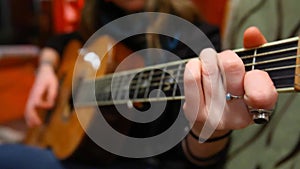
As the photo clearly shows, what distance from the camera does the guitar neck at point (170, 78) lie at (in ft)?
1.63

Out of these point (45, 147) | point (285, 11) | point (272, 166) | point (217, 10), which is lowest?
point (45, 147)

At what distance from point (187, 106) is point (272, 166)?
0.24m

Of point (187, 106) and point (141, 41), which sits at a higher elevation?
point (141, 41)

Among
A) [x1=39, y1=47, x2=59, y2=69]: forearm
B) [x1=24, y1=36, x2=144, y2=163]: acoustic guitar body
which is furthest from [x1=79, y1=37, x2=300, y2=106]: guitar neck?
[x1=39, y1=47, x2=59, y2=69]: forearm

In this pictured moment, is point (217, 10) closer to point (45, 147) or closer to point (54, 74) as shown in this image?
point (54, 74)

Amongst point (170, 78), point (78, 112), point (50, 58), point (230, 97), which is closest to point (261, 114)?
point (230, 97)

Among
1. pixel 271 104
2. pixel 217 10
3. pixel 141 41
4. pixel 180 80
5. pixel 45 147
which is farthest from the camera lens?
pixel 217 10

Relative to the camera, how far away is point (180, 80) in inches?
25.9

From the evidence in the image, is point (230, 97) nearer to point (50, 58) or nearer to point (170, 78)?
point (170, 78)

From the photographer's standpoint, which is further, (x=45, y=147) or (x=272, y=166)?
(x=45, y=147)

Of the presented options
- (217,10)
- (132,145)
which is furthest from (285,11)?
(217,10)

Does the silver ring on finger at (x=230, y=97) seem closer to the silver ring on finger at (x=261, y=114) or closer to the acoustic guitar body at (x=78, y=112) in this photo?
the silver ring on finger at (x=261, y=114)

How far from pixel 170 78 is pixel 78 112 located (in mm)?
350

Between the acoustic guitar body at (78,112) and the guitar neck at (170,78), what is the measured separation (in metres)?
0.03
